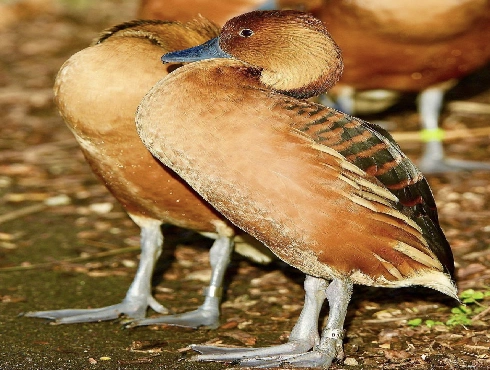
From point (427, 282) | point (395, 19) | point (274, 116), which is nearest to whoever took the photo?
point (274, 116)

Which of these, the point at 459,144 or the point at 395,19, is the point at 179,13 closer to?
the point at 395,19

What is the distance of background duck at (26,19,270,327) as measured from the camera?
3.79 metres

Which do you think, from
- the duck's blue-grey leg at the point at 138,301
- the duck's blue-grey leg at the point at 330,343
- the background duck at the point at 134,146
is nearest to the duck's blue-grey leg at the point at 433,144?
the background duck at the point at 134,146

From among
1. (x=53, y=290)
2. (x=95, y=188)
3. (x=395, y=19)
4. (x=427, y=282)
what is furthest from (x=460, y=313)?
(x=95, y=188)

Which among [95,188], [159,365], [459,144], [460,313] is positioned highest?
[459,144]

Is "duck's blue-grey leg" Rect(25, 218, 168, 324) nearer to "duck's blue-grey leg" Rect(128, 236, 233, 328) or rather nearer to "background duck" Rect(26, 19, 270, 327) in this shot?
"background duck" Rect(26, 19, 270, 327)

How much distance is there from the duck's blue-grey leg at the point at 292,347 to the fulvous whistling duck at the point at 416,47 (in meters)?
2.61

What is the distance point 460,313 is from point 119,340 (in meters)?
1.51

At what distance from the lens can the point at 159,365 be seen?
140 inches

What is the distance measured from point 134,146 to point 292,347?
109cm

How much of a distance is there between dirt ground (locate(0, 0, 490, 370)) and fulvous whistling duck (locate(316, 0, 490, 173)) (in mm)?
357

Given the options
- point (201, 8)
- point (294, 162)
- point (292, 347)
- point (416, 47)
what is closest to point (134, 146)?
point (294, 162)

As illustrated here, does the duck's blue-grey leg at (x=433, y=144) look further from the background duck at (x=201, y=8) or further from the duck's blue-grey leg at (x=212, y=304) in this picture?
the duck's blue-grey leg at (x=212, y=304)

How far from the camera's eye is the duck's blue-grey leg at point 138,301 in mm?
4137
